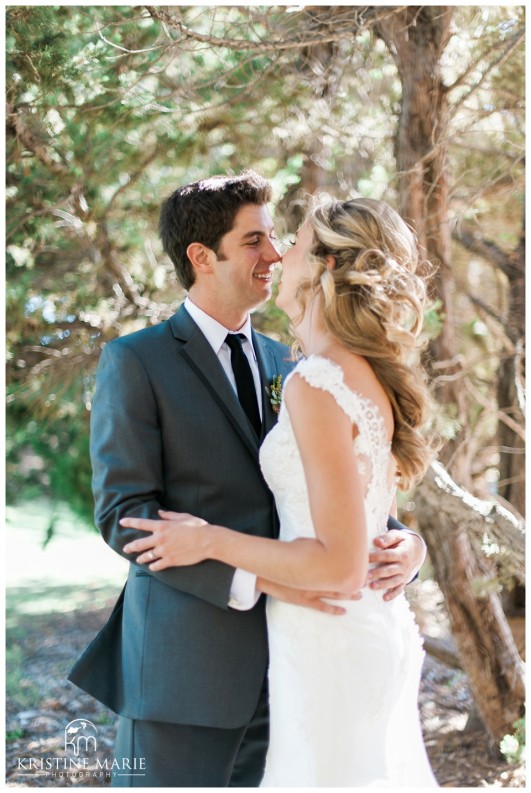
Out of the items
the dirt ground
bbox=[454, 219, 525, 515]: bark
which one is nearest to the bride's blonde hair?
the dirt ground

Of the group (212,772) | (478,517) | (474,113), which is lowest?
(212,772)

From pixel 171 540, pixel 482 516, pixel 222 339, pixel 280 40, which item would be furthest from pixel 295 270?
pixel 482 516

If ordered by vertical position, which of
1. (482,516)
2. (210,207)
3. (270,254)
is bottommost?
(482,516)

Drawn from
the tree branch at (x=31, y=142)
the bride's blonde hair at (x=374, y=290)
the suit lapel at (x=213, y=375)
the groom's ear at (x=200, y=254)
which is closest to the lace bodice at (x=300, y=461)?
the bride's blonde hair at (x=374, y=290)

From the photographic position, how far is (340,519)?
83.9 inches

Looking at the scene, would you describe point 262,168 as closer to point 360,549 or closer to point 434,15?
point 434,15

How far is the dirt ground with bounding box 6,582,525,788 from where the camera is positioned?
443 centimetres

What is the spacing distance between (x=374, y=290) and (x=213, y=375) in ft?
1.94

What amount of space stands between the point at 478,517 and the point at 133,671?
2005 millimetres

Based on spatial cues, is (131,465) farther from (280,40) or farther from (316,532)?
(280,40)

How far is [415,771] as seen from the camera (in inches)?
94.5

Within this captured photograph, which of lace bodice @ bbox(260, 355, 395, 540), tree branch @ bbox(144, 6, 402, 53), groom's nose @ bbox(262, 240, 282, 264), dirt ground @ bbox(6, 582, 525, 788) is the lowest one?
dirt ground @ bbox(6, 582, 525, 788)

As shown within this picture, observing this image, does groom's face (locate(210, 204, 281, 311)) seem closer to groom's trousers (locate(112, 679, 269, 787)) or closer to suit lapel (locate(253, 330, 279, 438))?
suit lapel (locate(253, 330, 279, 438))

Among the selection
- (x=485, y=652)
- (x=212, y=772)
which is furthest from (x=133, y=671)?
(x=485, y=652)
